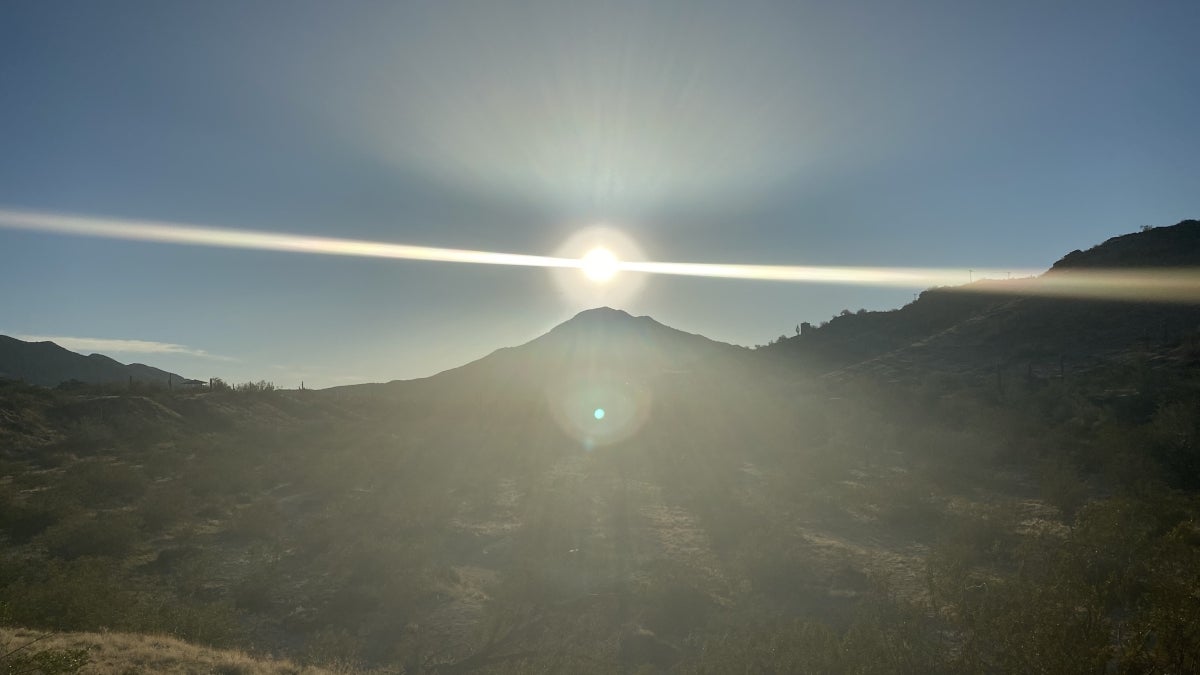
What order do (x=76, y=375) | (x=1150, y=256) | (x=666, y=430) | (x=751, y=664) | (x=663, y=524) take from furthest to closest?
(x=76, y=375) → (x=1150, y=256) → (x=666, y=430) → (x=663, y=524) → (x=751, y=664)

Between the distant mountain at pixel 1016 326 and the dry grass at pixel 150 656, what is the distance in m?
40.2

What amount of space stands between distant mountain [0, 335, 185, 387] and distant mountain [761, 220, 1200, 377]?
80.5 m

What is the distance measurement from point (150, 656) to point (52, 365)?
103521 millimetres

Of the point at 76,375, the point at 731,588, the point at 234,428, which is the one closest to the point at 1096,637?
the point at 731,588

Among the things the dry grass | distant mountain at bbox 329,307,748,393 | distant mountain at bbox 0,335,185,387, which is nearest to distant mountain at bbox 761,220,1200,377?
distant mountain at bbox 329,307,748,393

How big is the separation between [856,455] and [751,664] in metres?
18.5

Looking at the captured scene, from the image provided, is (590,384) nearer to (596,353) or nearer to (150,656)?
(596,353)

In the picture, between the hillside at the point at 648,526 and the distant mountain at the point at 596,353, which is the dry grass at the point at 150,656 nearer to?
the hillside at the point at 648,526

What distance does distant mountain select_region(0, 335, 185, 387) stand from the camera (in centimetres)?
7869

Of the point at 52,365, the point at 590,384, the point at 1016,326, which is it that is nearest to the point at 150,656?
the point at 590,384

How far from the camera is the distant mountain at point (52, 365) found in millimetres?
78688

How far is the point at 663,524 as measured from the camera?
63.3ft

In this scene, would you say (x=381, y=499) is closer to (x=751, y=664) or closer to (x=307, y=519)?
(x=307, y=519)

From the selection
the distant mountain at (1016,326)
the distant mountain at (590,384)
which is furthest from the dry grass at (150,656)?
the distant mountain at (1016,326)
